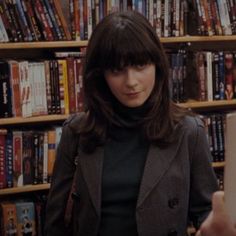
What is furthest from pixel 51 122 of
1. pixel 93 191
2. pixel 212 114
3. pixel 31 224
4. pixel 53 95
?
pixel 93 191

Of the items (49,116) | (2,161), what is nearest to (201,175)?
(49,116)

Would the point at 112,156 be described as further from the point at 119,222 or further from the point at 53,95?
the point at 53,95

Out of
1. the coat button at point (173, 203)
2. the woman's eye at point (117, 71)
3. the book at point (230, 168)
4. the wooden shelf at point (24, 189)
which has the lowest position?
the wooden shelf at point (24, 189)

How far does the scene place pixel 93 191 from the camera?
120cm

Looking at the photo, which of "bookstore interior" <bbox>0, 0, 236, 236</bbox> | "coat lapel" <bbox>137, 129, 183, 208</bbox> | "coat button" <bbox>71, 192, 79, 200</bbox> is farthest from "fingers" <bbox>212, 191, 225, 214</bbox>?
"bookstore interior" <bbox>0, 0, 236, 236</bbox>

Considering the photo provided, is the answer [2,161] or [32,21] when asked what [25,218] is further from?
[32,21]

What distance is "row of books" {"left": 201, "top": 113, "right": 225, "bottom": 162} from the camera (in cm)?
217

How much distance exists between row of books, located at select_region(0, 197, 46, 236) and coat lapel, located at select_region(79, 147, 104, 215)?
31.6 inches

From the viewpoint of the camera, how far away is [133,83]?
1165 mm

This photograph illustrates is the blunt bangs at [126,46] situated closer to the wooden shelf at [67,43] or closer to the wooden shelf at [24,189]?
the wooden shelf at [67,43]

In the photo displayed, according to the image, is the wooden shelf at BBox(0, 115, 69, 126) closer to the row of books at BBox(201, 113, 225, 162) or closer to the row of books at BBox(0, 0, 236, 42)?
the row of books at BBox(0, 0, 236, 42)

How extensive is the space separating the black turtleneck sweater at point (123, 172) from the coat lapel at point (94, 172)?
0.01m

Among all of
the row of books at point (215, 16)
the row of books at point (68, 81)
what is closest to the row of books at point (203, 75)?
the row of books at point (68, 81)

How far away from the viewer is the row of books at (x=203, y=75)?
6.85 ft
